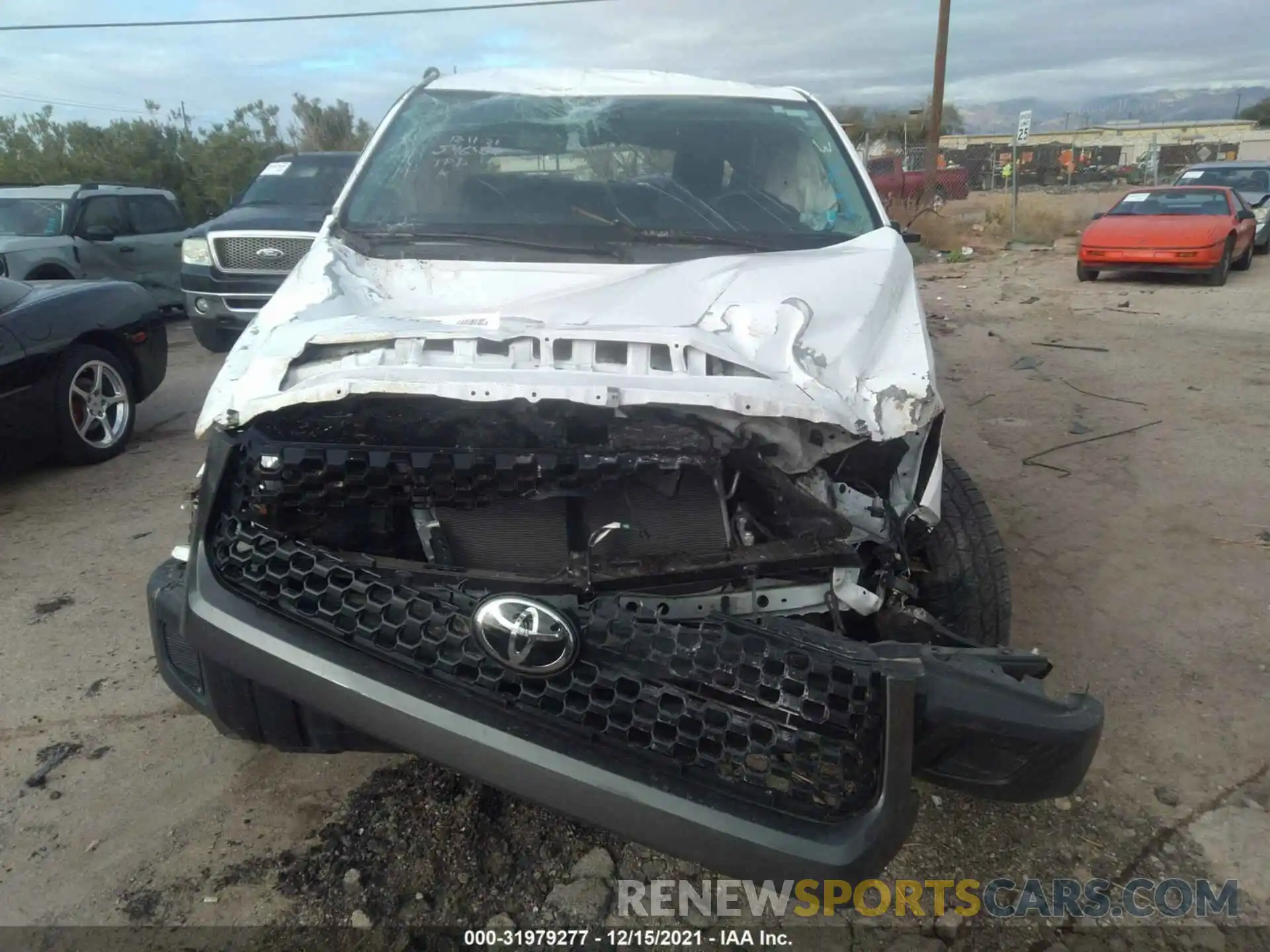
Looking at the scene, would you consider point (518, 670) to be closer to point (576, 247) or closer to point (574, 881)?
point (574, 881)

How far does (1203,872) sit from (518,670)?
1860 mm

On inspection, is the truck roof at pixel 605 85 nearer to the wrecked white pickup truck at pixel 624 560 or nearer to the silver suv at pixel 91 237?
the wrecked white pickup truck at pixel 624 560

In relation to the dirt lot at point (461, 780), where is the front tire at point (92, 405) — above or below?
above

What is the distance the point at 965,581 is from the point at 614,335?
124 cm

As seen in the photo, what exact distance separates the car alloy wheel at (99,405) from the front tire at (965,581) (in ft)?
15.3

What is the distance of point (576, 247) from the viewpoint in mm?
2957

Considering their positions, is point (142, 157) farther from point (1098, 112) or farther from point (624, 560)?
point (1098, 112)

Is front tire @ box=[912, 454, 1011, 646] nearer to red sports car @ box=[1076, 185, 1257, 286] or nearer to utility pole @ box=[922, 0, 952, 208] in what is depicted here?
red sports car @ box=[1076, 185, 1257, 286]

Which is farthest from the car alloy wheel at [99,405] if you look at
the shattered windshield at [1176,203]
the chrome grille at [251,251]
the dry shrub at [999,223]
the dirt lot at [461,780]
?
the shattered windshield at [1176,203]

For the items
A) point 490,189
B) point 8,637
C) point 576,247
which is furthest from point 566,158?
point 8,637

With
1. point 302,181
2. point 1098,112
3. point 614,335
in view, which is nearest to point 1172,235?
point 302,181

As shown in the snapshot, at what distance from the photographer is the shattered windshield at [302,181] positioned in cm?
893

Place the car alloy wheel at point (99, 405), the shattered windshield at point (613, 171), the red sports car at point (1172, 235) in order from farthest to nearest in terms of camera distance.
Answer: the red sports car at point (1172, 235) < the car alloy wheel at point (99, 405) < the shattered windshield at point (613, 171)

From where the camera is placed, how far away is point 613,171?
3.42 metres
